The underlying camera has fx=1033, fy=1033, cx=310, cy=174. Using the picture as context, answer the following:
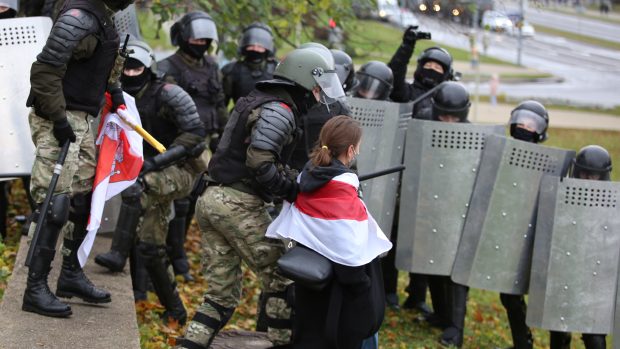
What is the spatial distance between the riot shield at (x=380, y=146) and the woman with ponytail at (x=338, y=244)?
2.38 m

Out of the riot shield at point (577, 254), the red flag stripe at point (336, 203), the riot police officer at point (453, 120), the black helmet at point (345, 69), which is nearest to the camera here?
the red flag stripe at point (336, 203)

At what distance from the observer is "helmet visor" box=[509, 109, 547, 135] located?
322 inches

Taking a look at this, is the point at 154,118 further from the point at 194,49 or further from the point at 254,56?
the point at 254,56

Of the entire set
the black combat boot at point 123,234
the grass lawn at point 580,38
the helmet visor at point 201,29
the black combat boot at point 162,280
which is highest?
the helmet visor at point 201,29

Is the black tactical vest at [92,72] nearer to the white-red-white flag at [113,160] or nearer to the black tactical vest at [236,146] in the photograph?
the white-red-white flag at [113,160]

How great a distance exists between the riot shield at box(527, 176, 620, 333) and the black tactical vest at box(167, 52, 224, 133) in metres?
2.91

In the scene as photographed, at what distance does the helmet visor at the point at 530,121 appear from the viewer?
26.8ft

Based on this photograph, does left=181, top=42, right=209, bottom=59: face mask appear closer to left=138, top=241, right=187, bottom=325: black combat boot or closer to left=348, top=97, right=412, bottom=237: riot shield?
left=348, top=97, right=412, bottom=237: riot shield

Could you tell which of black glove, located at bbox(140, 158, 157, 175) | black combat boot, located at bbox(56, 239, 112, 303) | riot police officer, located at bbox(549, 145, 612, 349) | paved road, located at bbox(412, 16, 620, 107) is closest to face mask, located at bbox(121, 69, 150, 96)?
black glove, located at bbox(140, 158, 157, 175)

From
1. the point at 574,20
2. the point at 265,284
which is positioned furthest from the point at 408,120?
the point at 574,20

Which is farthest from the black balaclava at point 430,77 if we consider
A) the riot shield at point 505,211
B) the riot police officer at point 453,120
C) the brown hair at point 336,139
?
the brown hair at point 336,139

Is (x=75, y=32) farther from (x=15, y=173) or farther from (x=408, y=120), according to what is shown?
(x=408, y=120)

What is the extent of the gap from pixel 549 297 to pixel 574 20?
55.8 m

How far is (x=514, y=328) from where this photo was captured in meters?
8.23
